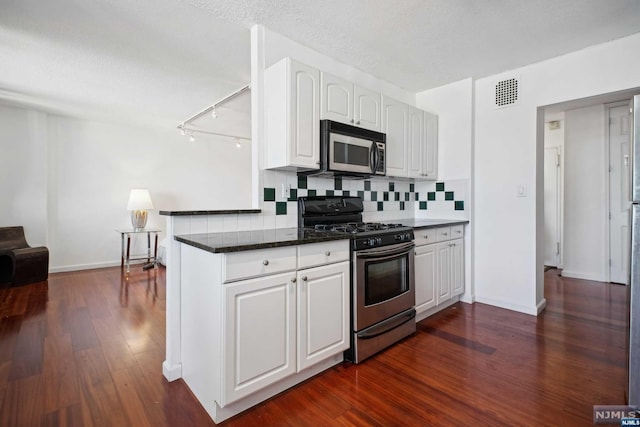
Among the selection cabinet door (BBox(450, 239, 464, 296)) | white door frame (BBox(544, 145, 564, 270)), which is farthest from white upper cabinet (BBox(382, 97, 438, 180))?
white door frame (BBox(544, 145, 564, 270))

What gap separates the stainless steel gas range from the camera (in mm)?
2068

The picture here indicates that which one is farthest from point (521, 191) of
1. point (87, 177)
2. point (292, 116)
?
point (87, 177)

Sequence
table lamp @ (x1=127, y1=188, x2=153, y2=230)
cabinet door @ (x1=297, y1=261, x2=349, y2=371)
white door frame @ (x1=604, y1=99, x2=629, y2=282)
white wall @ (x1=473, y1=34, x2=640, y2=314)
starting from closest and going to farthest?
cabinet door @ (x1=297, y1=261, x2=349, y2=371), white wall @ (x1=473, y1=34, x2=640, y2=314), white door frame @ (x1=604, y1=99, x2=629, y2=282), table lamp @ (x1=127, y1=188, x2=153, y2=230)

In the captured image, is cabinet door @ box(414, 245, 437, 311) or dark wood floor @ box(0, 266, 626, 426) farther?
cabinet door @ box(414, 245, 437, 311)

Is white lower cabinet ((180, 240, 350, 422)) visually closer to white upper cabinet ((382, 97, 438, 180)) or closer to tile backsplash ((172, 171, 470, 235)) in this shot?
tile backsplash ((172, 171, 470, 235))

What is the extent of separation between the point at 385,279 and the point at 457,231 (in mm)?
1385

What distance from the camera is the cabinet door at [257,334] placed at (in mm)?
1494

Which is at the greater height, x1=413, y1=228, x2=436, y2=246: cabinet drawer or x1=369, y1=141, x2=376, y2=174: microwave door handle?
x1=369, y1=141, x2=376, y2=174: microwave door handle

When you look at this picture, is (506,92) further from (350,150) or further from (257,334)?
(257,334)

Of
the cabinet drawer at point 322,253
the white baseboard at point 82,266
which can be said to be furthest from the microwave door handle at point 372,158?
the white baseboard at point 82,266

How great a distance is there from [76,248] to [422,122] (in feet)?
18.3

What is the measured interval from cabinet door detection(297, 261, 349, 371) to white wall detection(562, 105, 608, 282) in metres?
4.14

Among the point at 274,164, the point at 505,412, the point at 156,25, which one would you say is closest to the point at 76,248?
the point at 156,25

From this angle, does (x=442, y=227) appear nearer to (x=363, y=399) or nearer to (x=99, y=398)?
(x=363, y=399)
